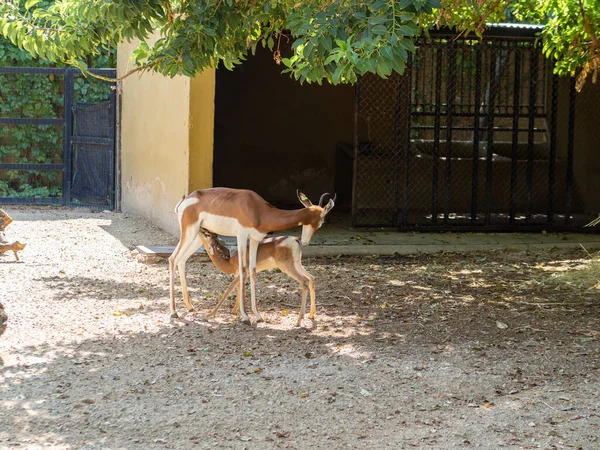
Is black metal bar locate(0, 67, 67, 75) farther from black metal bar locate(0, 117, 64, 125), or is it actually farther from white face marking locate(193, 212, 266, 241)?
white face marking locate(193, 212, 266, 241)

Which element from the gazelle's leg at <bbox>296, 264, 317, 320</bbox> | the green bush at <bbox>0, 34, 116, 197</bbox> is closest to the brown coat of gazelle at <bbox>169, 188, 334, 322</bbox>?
the gazelle's leg at <bbox>296, 264, 317, 320</bbox>

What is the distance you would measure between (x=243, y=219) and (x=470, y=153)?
24.7 ft

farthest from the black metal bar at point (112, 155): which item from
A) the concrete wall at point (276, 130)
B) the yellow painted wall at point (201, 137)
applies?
the yellow painted wall at point (201, 137)

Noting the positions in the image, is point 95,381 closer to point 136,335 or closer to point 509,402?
point 136,335

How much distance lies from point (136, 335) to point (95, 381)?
1.09 metres

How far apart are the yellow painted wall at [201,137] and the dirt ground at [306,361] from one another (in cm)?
140

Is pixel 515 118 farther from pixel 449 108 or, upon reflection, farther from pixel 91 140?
pixel 91 140

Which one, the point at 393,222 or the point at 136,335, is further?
the point at 393,222

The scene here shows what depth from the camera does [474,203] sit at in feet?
37.7

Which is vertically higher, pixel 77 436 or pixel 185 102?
pixel 185 102

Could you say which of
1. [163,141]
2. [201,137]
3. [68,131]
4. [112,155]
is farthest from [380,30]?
[68,131]

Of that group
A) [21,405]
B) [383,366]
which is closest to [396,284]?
[383,366]

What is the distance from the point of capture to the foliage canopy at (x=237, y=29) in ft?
15.9

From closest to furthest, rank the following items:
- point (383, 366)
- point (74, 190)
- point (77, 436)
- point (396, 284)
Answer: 1. point (77, 436)
2. point (383, 366)
3. point (396, 284)
4. point (74, 190)
